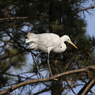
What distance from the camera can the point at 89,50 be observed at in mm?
1787

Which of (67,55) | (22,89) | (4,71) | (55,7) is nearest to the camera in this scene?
(22,89)

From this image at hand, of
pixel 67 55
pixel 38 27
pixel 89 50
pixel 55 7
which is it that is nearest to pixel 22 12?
pixel 38 27

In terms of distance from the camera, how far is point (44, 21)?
223cm

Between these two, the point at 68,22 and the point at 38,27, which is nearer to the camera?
the point at 38,27

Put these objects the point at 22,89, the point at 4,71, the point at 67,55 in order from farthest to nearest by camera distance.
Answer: the point at 4,71 < the point at 67,55 < the point at 22,89

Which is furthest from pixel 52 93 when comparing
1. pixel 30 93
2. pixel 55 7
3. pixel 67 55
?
pixel 55 7

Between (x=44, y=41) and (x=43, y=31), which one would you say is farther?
(x=43, y=31)

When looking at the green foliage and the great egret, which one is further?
the green foliage

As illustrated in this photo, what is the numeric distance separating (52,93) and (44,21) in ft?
2.63

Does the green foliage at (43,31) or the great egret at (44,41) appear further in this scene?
the green foliage at (43,31)

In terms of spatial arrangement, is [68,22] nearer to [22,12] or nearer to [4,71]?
[22,12]

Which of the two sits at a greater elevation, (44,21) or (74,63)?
(44,21)

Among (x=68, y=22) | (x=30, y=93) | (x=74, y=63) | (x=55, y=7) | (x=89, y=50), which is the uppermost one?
(x=55, y=7)

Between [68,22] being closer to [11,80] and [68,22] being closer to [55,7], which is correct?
[55,7]
